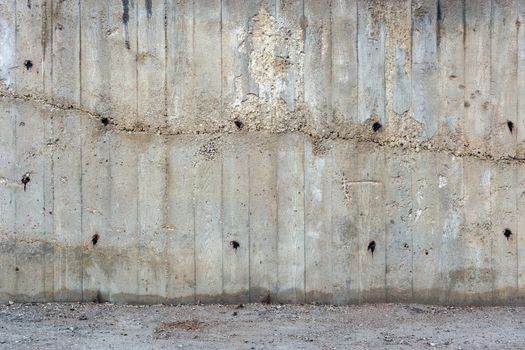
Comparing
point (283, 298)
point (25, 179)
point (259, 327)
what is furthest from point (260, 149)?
point (25, 179)

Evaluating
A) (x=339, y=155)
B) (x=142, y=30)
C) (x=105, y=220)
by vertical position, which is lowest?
(x=105, y=220)

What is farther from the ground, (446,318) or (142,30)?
(142,30)

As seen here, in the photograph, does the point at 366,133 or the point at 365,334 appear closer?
the point at 365,334

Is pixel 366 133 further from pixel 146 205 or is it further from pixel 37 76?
pixel 37 76

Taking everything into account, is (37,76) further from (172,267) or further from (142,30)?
(172,267)

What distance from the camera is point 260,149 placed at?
4.09 metres

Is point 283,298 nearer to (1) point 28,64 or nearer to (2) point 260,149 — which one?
(2) point 260,149

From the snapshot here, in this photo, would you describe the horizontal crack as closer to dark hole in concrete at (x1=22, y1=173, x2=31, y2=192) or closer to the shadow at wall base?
dark hole in concrete at (x1=22, y1=173, x2=31, y2=192)

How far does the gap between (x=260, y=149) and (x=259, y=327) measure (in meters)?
0.98

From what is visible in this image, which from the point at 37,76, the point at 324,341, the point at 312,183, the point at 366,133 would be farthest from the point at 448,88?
the point at 37,76

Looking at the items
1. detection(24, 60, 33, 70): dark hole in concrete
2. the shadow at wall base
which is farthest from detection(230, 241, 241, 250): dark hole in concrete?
detection(24, 60, 33, 70): dark hole in concrete

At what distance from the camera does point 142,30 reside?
4090mm

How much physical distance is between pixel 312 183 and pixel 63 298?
1.55 meters

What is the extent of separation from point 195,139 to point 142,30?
0.68 metres
